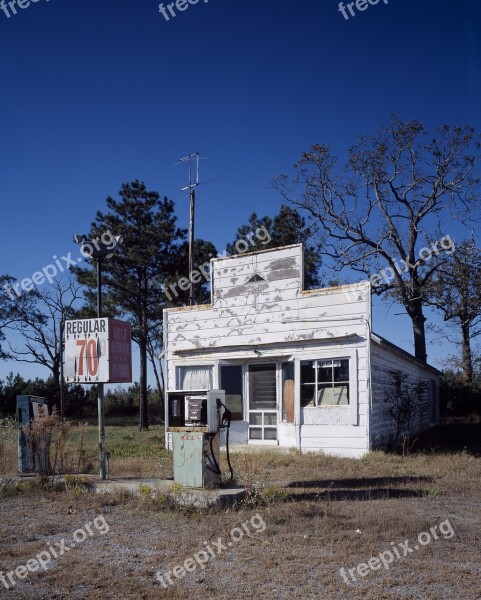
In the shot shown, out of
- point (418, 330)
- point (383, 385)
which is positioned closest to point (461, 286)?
point (418, 330)

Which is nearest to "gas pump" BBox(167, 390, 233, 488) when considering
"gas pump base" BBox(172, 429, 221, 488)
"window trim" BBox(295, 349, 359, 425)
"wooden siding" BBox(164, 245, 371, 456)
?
"gas pump base" BBox(172, 429, 221, 488)

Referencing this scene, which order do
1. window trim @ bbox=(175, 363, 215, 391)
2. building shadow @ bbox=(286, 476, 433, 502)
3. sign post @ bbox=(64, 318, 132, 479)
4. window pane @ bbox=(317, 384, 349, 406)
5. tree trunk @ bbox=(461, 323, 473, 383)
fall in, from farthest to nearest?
tree trunk @ bbox=(461, 323, 473, 383)
window trim @ bbox=(175, 363, 215, 391)
window pane @ bbox=(317, 384, 349, 406)
sign post @ bbox=(64, 318, 132, 479)
building shadow @ bbox=(286, 476, 433, 502)

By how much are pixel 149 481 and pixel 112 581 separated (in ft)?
13.7

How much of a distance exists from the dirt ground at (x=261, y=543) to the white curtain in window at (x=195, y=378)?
5.79m

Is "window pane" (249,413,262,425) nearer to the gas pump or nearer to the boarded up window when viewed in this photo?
the boarded up window

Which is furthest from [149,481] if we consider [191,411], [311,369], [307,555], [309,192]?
[309,192]

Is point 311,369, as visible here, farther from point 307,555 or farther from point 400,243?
point 400,243

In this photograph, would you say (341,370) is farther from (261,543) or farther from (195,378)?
(261,543)
